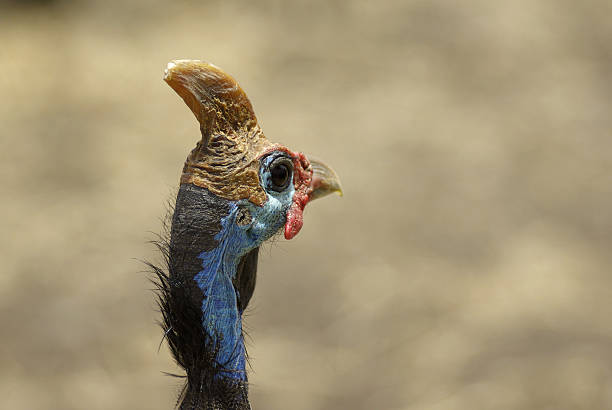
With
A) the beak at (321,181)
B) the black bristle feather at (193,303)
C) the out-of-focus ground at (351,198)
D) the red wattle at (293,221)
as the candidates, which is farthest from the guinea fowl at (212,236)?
the out-of-focus ground at (351,198)

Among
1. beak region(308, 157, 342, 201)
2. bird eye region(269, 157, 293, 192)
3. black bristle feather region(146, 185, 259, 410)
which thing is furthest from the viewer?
beak region(308, 157, 342, 201)

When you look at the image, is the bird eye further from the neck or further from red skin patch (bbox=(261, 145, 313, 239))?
the neck

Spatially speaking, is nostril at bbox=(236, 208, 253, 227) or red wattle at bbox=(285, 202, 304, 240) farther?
red wattle at bbox=(285, 202, 304, 240)

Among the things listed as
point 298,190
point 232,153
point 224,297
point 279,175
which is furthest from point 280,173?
point 224,297

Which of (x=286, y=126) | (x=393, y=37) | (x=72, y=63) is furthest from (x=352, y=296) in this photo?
(x=72, y=63)

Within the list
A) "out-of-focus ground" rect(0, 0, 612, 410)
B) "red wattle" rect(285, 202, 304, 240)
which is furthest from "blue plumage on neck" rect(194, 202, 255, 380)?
"out-of-focus ground" rect(0, 0, 612, 410)

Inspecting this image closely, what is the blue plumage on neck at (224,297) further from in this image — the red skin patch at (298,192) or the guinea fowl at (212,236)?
the red skin patch at (298,192)

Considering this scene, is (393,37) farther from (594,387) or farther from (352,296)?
(594,387)

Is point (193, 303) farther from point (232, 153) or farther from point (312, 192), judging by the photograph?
point (312, 192)
